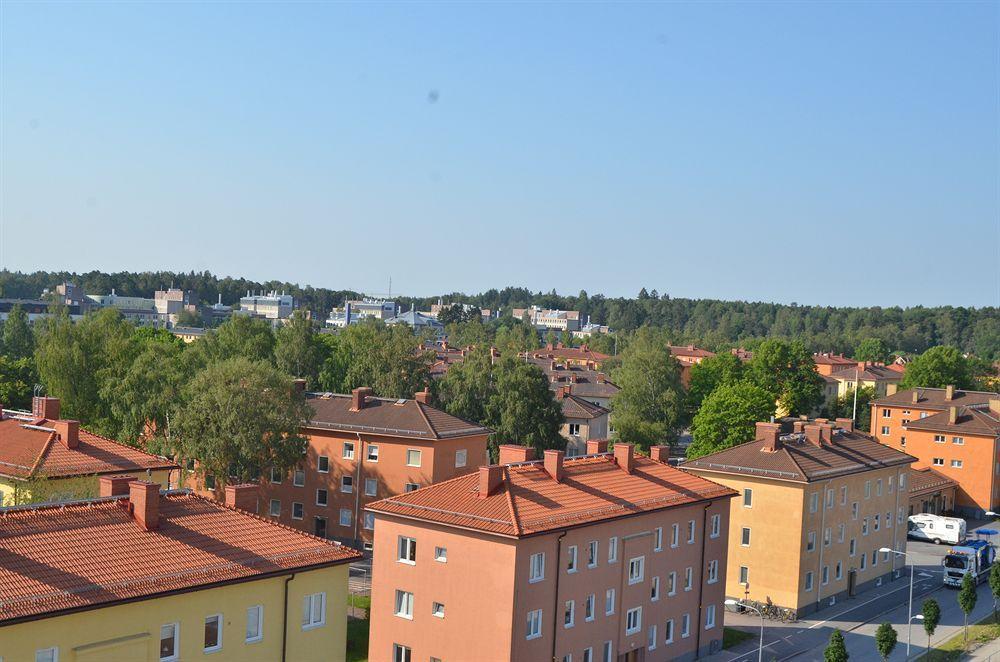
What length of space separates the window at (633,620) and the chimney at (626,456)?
5.64 metres

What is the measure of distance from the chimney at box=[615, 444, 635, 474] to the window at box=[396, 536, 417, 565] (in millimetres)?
10226

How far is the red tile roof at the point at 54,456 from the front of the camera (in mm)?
39688

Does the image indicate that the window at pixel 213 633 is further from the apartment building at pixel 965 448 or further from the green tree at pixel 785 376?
the green tree at pixel 785 376

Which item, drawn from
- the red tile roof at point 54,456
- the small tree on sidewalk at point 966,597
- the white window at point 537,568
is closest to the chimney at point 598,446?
A: the white window at point 537,568

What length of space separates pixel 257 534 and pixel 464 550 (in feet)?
34.1

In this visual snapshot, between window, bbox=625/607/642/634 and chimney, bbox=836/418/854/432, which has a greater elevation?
chimney, bbox=836/418/854/432

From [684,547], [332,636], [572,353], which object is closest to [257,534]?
[332,636]

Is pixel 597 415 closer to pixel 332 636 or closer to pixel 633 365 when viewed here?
pixel 633 365

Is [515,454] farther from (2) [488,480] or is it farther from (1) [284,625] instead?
(1) [284,625]

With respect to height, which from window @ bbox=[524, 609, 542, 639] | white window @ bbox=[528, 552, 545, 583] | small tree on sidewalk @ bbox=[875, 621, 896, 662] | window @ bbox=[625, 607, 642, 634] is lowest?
small tree on sidewalk @ bbox=[875, 621, 896, 662]

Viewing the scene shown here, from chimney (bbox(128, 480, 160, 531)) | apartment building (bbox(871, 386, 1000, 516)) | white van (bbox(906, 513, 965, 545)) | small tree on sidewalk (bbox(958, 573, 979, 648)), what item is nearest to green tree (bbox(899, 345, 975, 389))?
apartment building (bbox(871, 386, 1000, 516))

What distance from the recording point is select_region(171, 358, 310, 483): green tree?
A: 174ft

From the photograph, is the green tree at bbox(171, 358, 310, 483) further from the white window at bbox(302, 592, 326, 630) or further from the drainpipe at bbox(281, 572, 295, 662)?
the drainpipe at bbox(281, 572, 295, 662)

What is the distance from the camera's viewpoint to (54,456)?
40.7 metres
